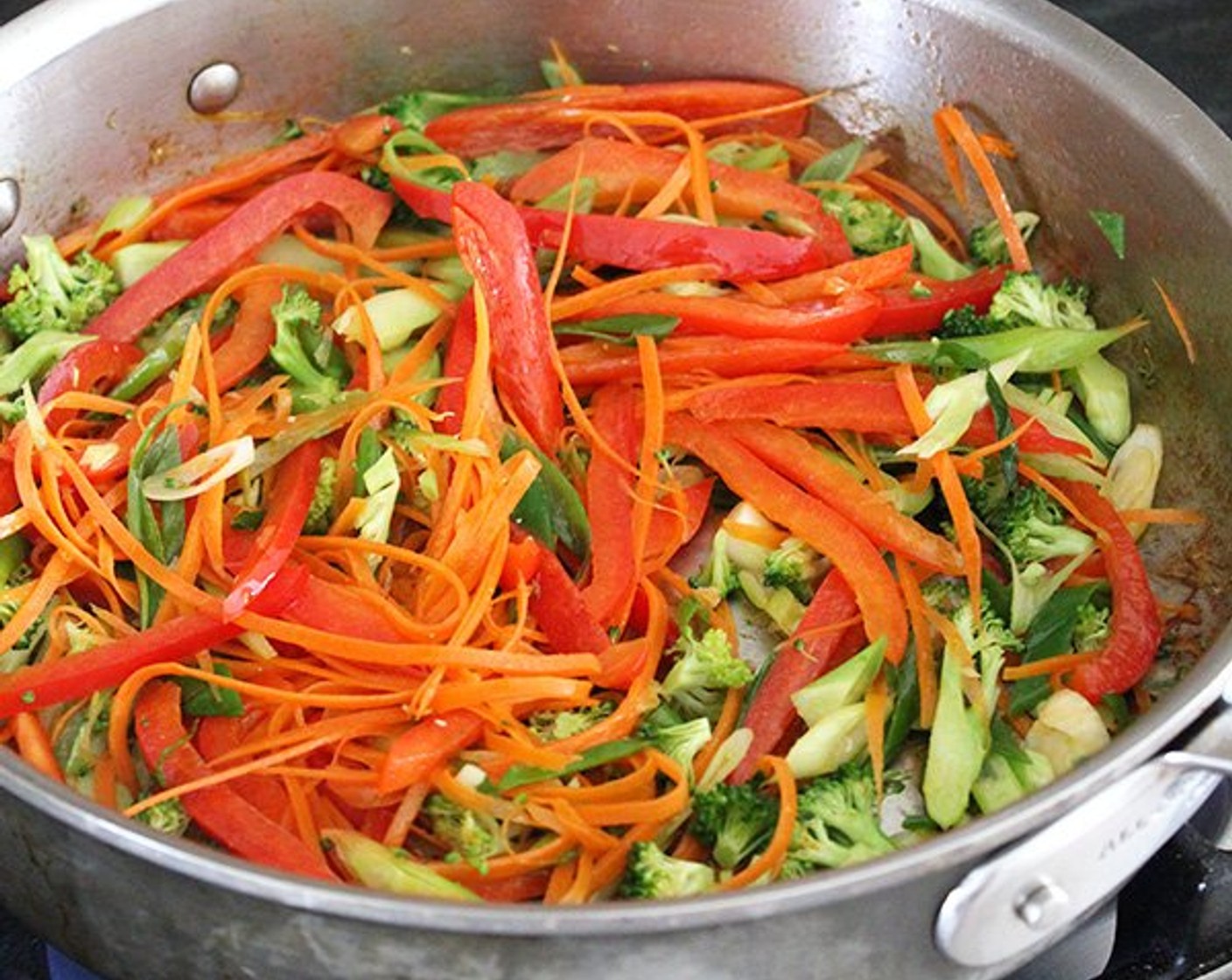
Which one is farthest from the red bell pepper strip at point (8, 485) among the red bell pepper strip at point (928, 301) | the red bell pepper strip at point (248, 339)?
the red bell pepper strip at point (928, 301)

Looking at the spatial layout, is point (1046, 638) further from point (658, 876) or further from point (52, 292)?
point (52, 292)

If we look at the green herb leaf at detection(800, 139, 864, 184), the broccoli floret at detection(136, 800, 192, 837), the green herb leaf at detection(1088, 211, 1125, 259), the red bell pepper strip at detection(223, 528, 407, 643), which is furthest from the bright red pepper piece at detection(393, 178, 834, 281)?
the broccoli floret at detection(136, 800, 192, 837)

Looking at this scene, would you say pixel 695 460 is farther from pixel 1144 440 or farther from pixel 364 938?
pixel 364 938

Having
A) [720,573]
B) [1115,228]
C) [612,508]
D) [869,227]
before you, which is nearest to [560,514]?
[612,508]

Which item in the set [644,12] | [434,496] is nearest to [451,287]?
[434,496]

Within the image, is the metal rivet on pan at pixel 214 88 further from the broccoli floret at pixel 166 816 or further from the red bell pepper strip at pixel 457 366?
the broccoli floret at pixel 166 816

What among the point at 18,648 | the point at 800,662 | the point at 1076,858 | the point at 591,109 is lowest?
the point at 18,648
